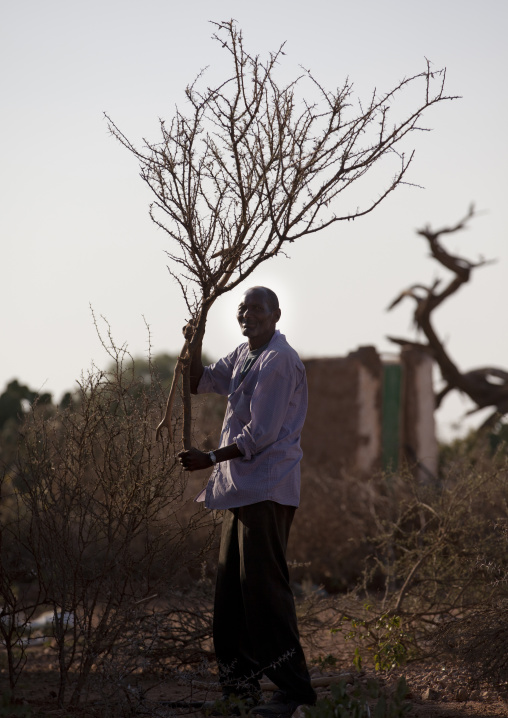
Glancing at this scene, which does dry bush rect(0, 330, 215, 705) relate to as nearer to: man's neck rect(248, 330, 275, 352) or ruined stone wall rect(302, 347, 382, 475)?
man's neck rect(248, 330, 275, 352)

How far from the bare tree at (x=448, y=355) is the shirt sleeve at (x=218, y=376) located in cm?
1266

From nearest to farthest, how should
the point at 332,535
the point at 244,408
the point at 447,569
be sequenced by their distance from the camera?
the point at 244,408
the point at 447,569
the point at 332,535

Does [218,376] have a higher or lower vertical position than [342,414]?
lower

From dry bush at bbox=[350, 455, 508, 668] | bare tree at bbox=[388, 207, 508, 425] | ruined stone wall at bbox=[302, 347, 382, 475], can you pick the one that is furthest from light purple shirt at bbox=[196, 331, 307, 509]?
bare tree at bbox=[388, 207, 508, 425]

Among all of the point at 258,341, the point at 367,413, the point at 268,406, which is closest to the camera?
the point at 268,406

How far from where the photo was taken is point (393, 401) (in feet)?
48.5

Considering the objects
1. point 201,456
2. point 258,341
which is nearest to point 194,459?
point 201,456

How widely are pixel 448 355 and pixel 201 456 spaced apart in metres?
13.7

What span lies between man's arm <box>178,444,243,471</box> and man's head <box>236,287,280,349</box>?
0.64m

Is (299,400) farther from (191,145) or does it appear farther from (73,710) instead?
(73,710)

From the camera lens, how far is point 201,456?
13.7 ft

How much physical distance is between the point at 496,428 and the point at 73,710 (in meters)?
14.0

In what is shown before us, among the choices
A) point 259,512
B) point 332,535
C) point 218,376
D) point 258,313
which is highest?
point 258,313

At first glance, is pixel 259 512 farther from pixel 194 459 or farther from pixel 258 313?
pixel 258 313
